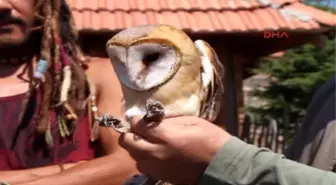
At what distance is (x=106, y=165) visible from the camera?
1524mm

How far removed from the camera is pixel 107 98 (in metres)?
1.64

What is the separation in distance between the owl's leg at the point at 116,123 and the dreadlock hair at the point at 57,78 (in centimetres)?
66

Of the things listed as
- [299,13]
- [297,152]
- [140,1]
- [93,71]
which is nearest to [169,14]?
[140,1]

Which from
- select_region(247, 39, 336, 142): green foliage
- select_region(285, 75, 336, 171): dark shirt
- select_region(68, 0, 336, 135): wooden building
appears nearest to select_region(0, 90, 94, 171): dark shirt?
select_region(285, 75, 336, 171): dark shirt

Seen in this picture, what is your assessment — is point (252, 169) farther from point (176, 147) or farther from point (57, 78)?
point (57, 78)

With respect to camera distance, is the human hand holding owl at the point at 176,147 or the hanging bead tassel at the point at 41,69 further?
the hanging bead tassel at the point at 41,69

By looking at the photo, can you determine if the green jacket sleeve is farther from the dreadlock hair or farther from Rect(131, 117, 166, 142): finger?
the dreadlock hair

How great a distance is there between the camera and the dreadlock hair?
5.16 feet

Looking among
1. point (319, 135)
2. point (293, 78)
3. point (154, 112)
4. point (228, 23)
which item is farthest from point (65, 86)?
point (293, 78)

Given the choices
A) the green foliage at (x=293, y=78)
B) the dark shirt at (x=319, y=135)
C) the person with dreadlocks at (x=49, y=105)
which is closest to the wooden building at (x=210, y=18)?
the person with dreadlocks at (x=49, y=105)

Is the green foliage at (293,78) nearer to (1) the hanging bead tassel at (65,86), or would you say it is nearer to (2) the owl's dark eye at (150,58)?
(1) the hanging bead tassel at (65,86)

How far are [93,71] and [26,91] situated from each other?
171 mm

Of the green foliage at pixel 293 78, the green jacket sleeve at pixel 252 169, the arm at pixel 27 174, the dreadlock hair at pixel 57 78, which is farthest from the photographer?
the green foliage at pixel 293 78

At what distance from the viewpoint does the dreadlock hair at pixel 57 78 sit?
1574 mm
